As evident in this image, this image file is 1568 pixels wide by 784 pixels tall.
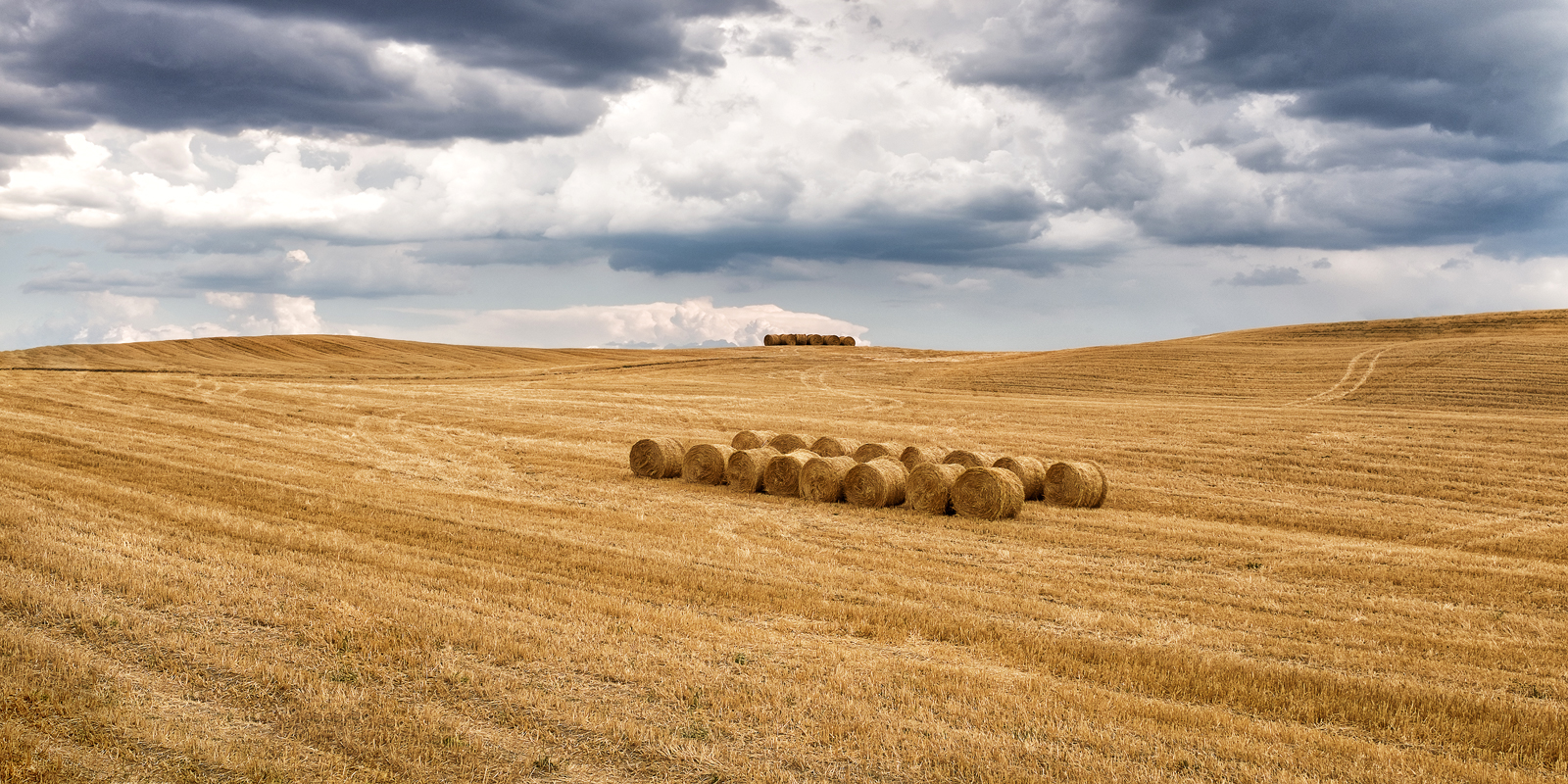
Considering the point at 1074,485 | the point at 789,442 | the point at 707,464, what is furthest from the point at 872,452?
the point at 1074,485

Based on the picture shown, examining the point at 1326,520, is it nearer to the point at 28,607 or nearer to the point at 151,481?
the point at 28,607

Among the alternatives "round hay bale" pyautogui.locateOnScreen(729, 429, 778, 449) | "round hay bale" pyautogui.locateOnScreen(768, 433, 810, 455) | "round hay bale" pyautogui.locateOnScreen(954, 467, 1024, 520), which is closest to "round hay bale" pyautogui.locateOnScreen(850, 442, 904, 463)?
"round hay bale" pyautogui.locateOnScreen(768, 433, 810, 455)

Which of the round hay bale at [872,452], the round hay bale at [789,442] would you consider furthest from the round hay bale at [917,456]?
the round hay bale at [789,442]

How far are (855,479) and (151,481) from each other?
40.2 feet

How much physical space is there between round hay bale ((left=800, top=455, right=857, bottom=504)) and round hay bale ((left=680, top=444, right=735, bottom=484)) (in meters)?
2.27

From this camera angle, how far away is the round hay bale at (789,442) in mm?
22047

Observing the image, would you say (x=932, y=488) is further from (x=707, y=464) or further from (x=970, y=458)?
(x=707, y=464)

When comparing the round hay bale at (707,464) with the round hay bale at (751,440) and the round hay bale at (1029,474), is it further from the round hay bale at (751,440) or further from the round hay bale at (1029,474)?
the round hay bale at (1029,474)

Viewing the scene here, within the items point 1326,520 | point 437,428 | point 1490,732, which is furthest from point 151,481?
point 1326,520

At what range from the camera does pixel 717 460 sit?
65.2 feet

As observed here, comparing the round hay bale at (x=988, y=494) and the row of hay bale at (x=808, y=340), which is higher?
the row of hay bale at (x=808, y=340)

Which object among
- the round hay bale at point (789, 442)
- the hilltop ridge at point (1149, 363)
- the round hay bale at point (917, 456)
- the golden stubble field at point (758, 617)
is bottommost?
the golden stubble field at point (758, 617)

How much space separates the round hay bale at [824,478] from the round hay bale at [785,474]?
22cm

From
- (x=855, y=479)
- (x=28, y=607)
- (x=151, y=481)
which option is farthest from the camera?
(x=855, y=479)
